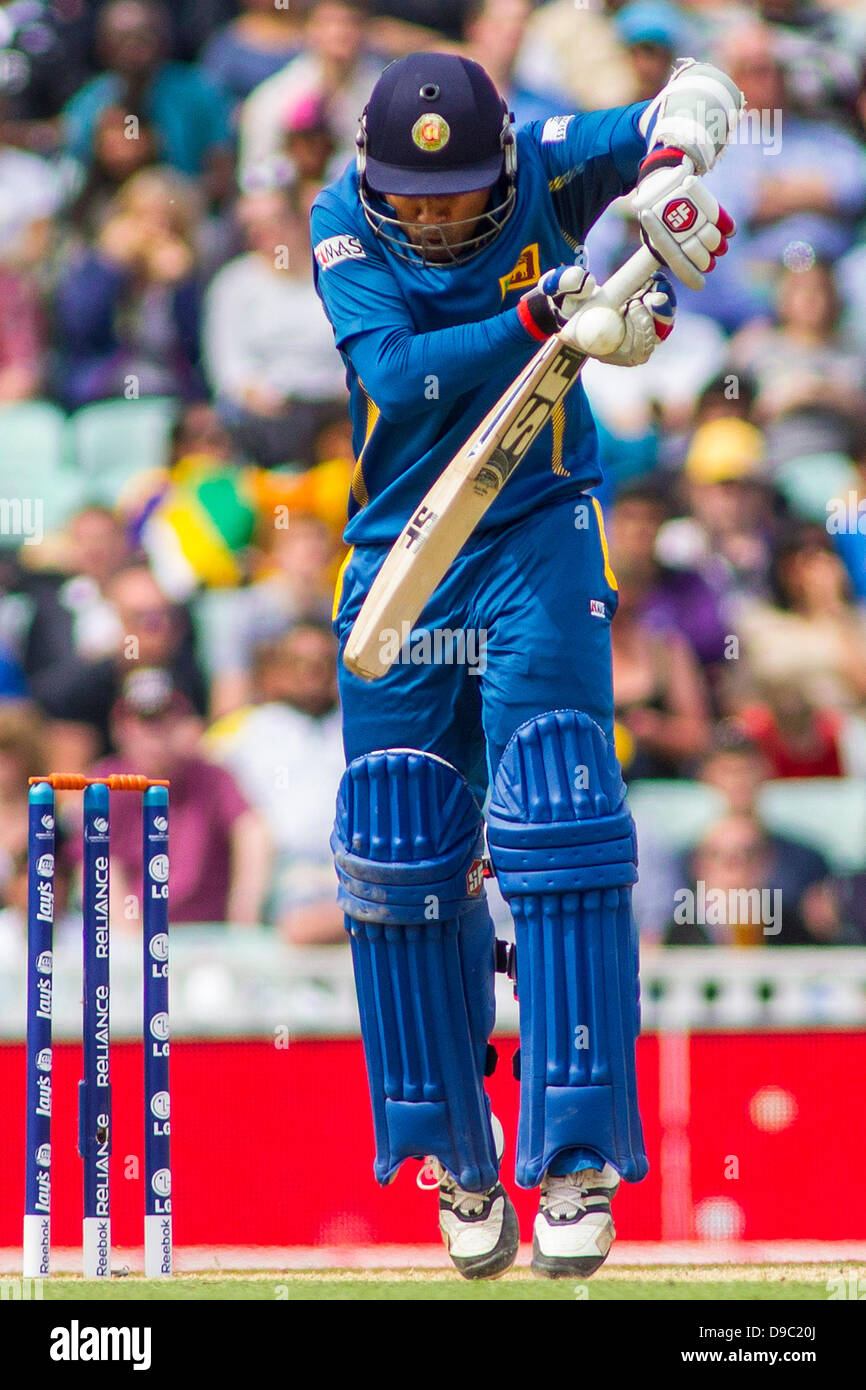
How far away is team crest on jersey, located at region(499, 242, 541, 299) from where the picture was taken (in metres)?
3.62

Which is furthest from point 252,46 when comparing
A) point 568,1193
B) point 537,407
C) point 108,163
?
point 568,1193

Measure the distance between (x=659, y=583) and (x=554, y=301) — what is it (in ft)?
12.6

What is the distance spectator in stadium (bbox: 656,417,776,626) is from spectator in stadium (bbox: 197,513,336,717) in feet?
4.15

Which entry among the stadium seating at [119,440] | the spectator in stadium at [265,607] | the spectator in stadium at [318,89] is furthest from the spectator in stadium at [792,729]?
the spectator in stadium at [318,89]

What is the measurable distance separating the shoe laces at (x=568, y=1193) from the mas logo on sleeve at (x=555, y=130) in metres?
1.91

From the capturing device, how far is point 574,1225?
11.4 ft

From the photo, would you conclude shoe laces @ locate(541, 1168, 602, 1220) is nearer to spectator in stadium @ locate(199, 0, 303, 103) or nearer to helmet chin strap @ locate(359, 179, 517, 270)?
helmet chin strap @ locate(359, 179, 517, 270)

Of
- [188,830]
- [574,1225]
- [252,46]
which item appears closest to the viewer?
[574,1225]

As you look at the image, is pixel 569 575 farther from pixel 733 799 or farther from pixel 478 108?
pixel 733 799

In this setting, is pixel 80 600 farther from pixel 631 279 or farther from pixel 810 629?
pixel 631 279

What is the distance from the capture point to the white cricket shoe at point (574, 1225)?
11.3 ft

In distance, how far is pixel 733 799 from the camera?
22.0 ft

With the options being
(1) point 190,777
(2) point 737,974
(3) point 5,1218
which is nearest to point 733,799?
(2) point 737,974

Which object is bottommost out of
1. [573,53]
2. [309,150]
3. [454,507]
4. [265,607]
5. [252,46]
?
[454,507]
